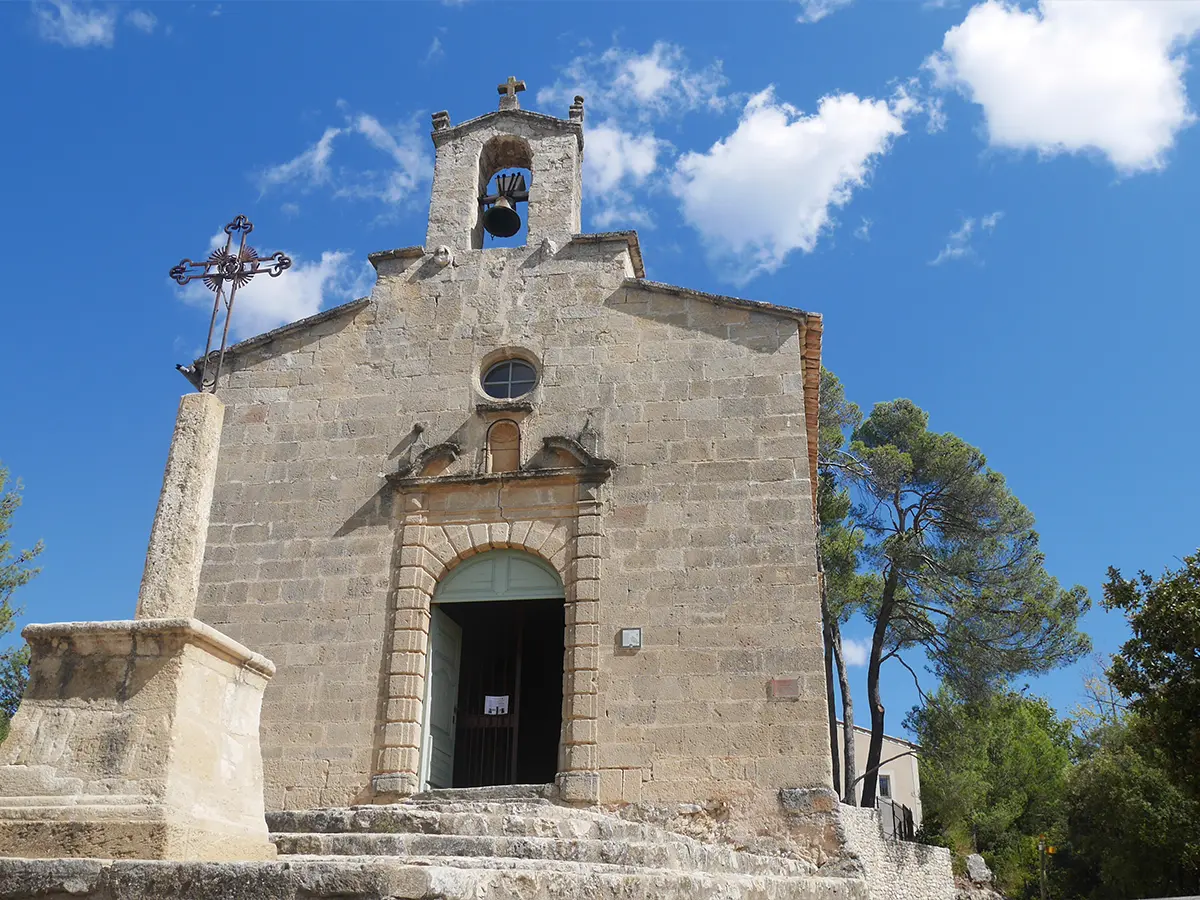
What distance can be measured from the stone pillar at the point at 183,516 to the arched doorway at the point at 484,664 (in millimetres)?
4873

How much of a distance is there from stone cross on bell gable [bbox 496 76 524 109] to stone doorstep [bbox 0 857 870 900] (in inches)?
398

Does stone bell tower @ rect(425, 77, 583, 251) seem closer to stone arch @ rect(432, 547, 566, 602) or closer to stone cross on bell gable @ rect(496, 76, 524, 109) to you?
stone cross on bell gable @ rect(496, 76, 524, 109)

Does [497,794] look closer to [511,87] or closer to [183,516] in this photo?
[183,516]

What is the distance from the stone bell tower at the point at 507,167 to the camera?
1198 centimetres

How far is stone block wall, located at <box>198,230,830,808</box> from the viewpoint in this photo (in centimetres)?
939

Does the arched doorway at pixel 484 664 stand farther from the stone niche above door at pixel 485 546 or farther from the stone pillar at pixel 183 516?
the stone pillar at pixel 183 516

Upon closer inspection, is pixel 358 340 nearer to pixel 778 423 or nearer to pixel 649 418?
pixel 649 418

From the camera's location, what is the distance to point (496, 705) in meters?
11.4

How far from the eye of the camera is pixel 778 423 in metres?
10.3

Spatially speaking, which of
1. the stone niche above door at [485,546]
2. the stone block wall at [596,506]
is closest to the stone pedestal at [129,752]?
the stone niche above door at [485,546]

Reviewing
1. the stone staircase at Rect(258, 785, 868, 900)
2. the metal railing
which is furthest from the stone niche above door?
the metal railing

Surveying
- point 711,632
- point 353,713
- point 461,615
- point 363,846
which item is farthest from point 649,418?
point 363,846

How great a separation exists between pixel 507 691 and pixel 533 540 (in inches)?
136

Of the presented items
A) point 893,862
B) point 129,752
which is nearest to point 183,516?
point 129,752
